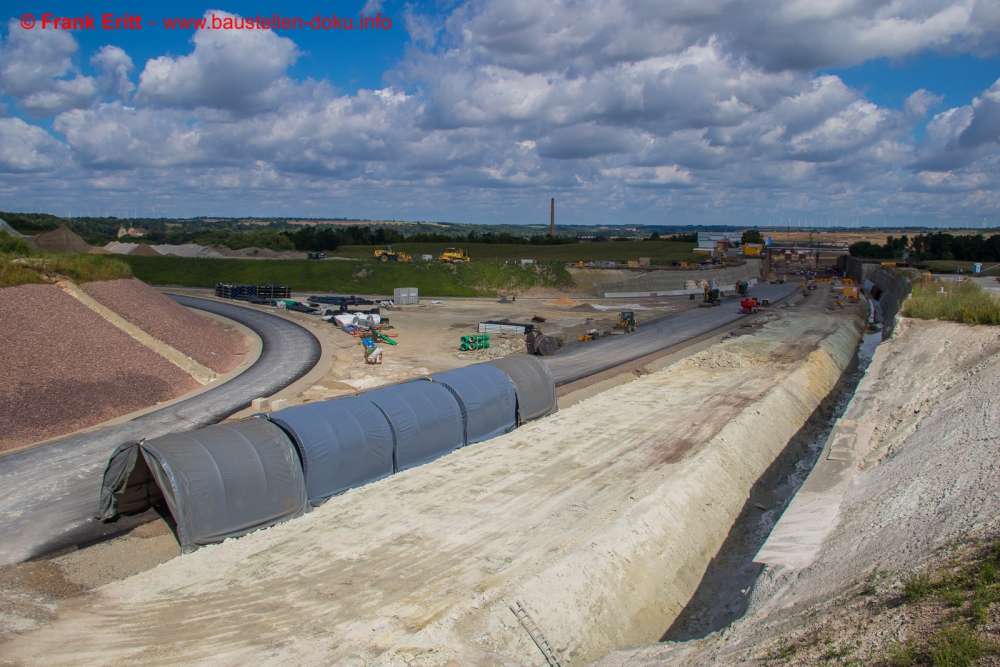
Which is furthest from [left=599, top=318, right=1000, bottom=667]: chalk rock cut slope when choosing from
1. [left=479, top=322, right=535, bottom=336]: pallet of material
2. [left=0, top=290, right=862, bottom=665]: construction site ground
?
[left=479, top=322, right=535, bottom=336]: pallet of material

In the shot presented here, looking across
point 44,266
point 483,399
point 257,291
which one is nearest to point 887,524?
point 483,399

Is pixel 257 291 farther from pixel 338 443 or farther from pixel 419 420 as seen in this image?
pixel 338 443

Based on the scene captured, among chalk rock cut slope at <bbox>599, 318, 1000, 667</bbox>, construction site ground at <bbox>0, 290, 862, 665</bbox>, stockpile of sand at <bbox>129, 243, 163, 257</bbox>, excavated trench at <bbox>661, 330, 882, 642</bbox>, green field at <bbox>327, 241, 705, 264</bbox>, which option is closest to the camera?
chalk rock cut slope at <bbox>599, 318, 1000, 667</bbox>

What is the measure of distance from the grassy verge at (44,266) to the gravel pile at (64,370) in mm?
940

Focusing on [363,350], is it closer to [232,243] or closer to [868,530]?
[868,530]

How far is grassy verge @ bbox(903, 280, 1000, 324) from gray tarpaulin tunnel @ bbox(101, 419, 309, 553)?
2951 cm

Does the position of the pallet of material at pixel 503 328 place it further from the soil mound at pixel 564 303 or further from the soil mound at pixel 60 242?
the soil mound at pixel 60 242

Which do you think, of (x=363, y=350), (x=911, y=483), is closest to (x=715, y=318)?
(x=363, y=350)

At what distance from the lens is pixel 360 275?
77.4m

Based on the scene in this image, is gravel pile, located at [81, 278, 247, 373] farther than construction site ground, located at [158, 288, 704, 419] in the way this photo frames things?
Yes

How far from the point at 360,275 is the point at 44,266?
1819 inches

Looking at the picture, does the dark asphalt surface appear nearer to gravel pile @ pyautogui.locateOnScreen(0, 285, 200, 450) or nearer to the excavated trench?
the excavated trench

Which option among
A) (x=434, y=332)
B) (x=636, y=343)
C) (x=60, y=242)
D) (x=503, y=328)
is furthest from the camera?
(x=60, y=242)

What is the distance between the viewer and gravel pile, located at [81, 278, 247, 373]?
105 feet
